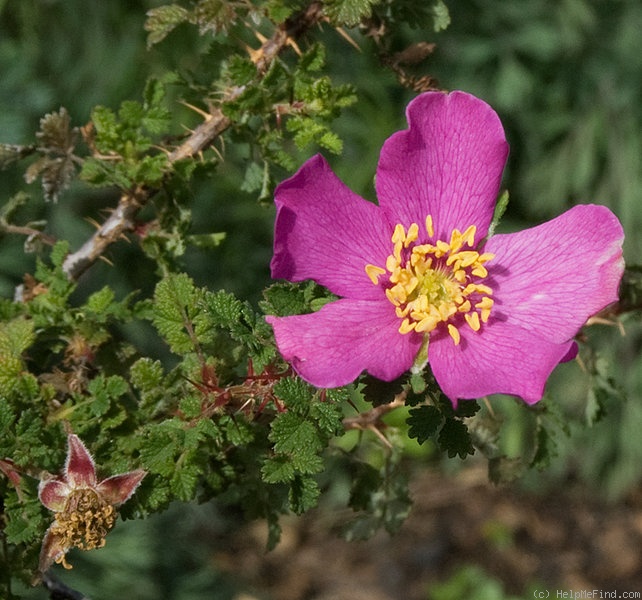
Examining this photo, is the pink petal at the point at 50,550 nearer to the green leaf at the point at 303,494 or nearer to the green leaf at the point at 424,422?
the green leaf at the point at 303,494

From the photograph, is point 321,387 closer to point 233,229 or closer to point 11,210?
point 11,210

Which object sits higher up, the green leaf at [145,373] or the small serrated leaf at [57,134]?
the small serrated leaf at [57,134]

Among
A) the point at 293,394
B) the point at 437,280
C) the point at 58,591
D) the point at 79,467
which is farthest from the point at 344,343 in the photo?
the point at 58,591

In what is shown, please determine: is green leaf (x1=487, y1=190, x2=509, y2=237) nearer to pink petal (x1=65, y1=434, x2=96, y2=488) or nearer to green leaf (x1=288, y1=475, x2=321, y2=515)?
green leaf (x1=288, y1=475, x2=321, y2=515)

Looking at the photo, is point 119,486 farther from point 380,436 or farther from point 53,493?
point 380,436

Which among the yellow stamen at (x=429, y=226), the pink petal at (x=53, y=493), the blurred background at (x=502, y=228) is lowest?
the blurred background at (x=502, y=228)

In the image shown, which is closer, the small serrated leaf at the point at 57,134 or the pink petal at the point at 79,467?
the pink petal at the point at 79,467

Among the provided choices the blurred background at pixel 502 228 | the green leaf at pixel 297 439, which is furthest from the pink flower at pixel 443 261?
A: the blurred background at pixel 502 228
